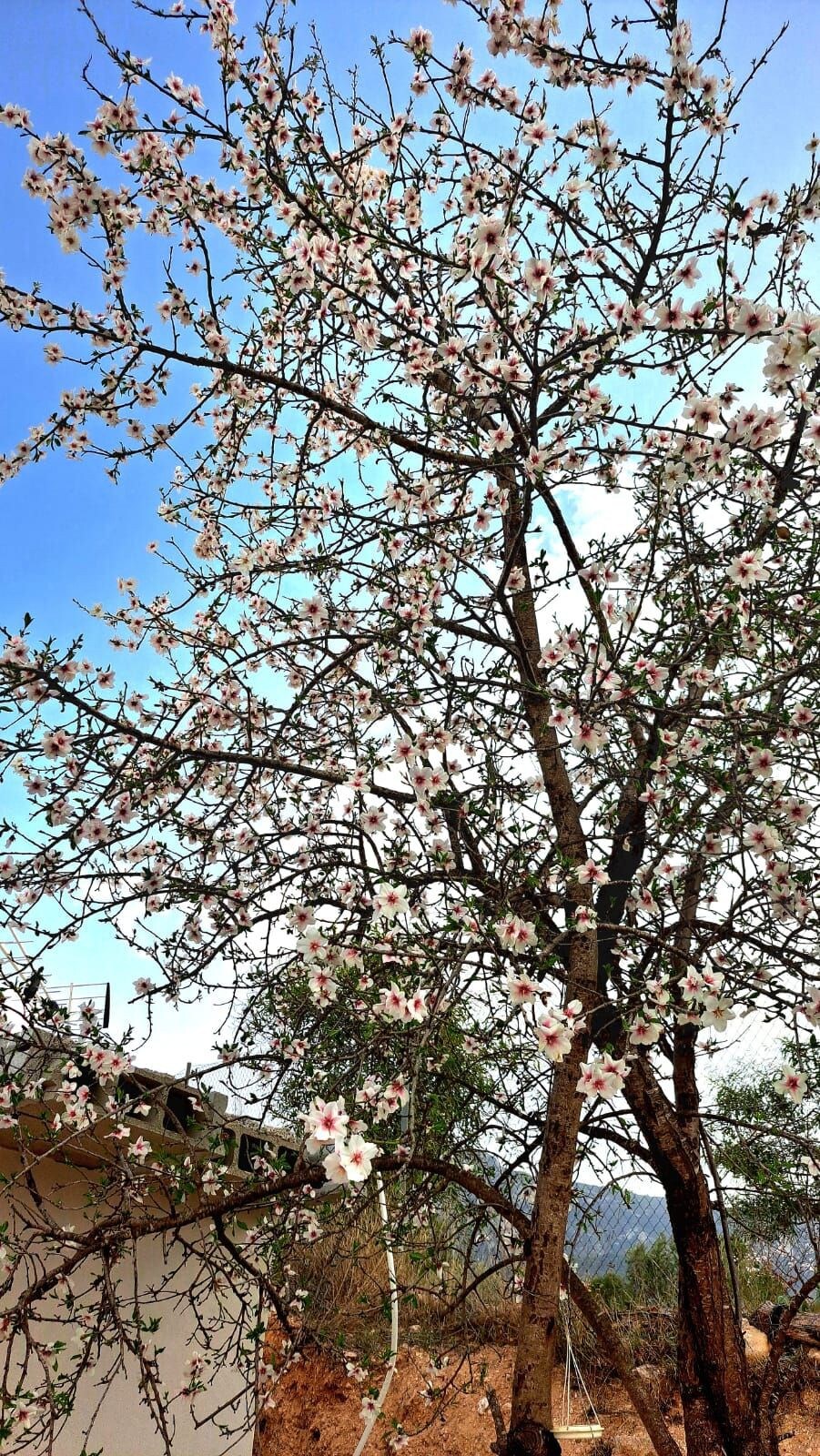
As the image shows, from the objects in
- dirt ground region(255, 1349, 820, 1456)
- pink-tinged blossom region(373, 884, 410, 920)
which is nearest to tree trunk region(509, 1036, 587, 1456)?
pink-tinged blossom region(373, 884, 410, 920)

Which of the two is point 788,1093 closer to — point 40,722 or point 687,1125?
point 687,1125

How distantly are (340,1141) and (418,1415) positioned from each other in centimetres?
548

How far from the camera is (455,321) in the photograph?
146 inches

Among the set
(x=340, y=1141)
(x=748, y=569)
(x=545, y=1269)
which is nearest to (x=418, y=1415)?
(x=545, y=1269)

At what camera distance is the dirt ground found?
5.42 meters

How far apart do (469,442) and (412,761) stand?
3.69 feet

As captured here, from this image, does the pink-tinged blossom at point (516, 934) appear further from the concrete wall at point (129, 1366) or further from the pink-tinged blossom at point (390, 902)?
the concrete wall at point (129, 1366)

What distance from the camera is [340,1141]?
183 cm

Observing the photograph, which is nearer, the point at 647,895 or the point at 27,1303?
the point at 27,1303

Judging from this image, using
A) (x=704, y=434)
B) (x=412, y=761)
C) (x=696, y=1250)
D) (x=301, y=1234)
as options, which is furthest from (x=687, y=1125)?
(x=704, y=434)

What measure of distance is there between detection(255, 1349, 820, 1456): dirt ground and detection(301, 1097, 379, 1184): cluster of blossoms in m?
4.16

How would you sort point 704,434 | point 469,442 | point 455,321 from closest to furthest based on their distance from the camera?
1. point 704,434
2. point 469,442
3. point 455,321

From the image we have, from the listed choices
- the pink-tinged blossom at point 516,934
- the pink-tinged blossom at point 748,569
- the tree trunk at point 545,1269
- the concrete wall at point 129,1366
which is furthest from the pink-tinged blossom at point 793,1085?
the concrete wall at point 129,1366

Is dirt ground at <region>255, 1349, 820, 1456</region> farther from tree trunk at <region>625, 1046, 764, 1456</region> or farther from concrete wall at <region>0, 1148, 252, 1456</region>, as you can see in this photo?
tree trunk at <region>625, 1046, 764, 1456</region>
